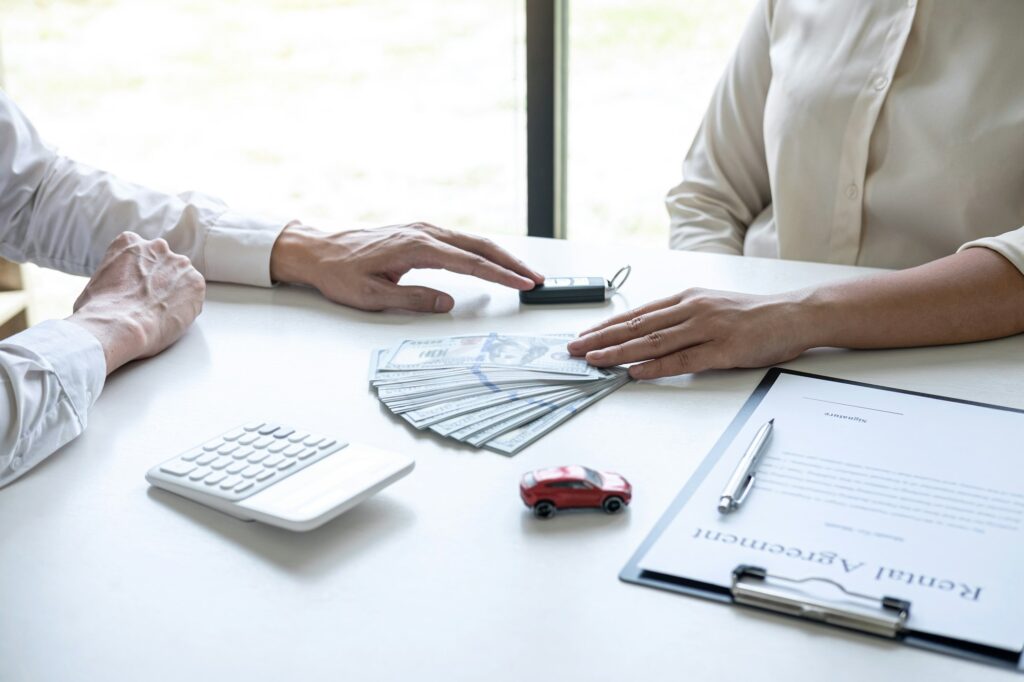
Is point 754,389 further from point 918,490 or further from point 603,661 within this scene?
point 603,661

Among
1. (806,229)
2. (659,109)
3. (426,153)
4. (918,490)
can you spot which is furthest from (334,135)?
(918,490)

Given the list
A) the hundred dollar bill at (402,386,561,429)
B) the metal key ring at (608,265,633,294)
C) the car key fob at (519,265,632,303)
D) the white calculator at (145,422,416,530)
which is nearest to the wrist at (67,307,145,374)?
the white calculator at (145,422,416,530)

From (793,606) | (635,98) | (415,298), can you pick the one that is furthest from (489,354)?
(635,98)

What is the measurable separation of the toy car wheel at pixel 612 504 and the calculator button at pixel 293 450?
0.27 meters

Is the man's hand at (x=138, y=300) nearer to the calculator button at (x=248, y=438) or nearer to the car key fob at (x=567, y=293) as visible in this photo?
the calculator button at (x=248, y=438)

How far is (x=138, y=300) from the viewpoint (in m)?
1.16

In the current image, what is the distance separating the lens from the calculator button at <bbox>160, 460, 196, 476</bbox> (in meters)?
0.86

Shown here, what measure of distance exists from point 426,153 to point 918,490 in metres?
2.24

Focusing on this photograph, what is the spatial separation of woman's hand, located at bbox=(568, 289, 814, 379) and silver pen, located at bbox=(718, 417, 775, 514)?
16 centimetres

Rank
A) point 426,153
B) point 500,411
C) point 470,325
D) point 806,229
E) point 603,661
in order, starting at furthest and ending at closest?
point 426,153 < point 806,229 < point 470,325 < point 500,411 < point 603,661

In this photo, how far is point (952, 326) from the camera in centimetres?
114

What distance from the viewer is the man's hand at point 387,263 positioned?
4.17 ft

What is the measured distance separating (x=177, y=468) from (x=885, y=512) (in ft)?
1.92

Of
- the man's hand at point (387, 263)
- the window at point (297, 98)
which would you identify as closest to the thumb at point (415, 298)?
the man's hand at point (387, 263)
